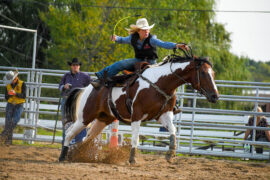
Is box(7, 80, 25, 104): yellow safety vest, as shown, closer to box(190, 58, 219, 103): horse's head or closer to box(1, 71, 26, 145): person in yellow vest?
box(1, 71, 26, 145): person in yellow vest

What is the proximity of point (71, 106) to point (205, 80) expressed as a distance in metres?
3.04

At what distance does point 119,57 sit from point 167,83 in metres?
11.5

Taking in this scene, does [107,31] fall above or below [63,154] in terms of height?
above

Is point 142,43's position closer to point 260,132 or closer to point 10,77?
point 260,132

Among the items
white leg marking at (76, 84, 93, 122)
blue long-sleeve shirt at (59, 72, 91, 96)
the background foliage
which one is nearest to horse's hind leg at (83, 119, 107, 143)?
white leg marking at (76, 84, 93, 122)

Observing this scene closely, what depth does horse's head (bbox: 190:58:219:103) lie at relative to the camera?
21.3 ft

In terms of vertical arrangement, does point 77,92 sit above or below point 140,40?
below

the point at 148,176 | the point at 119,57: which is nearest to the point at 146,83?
the point at 148,176

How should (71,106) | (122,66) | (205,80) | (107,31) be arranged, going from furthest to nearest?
1. (107,31)
2. (71,106)
3. (122,66)
4. (205,80)

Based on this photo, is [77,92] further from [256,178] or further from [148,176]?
[256,178]

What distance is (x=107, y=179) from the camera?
18.1 feet

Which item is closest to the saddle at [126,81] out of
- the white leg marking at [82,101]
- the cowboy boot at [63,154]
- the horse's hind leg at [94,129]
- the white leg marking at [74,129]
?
the white leg marking at [82,101]

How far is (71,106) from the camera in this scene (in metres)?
8.36

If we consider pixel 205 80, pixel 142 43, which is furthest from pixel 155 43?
pixel 205 80
